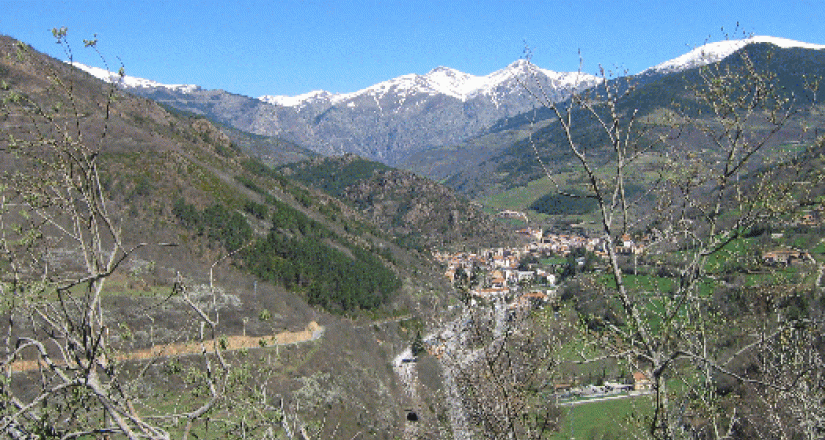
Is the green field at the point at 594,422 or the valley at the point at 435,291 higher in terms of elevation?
the valley at the point at 435,291

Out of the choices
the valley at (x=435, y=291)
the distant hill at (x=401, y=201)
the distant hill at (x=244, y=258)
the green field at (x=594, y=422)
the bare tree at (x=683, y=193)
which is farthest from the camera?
the distant hill at (x=401, y=201)

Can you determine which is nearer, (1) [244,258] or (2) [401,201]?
(1) [244,258]

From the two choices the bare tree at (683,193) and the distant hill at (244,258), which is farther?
the distant hill at (244,258)

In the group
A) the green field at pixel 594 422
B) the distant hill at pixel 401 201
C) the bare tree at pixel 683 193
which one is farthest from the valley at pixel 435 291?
the distant hill at pixel 401 201

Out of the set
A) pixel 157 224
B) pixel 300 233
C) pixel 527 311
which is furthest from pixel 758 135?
pixel 300 233

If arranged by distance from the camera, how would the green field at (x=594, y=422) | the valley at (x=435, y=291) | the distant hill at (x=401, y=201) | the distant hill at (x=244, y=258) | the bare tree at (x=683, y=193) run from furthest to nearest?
the distant hill at (x=401, y=201), the distant hill at (x=244, y=258), the green field at (x=594, y=422), the bare tree at (x=683, y=193), the valley at (x=435, y=291)

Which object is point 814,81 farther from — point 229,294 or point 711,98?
point 229,294

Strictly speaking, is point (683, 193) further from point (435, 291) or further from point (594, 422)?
point (594, 422)

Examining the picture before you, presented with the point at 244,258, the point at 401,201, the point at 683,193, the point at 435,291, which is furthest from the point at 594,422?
the point at 401,201

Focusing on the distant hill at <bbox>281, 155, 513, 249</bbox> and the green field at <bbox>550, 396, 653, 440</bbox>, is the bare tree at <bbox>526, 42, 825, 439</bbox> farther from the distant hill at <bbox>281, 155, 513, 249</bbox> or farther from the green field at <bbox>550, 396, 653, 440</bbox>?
the distant hill at <bbox>281, 155, 513, 249</bbox>

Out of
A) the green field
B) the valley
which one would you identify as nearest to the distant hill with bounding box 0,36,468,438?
the valley

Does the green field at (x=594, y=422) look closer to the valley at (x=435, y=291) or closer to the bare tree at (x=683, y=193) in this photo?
the valley at (x=435, y=291)
